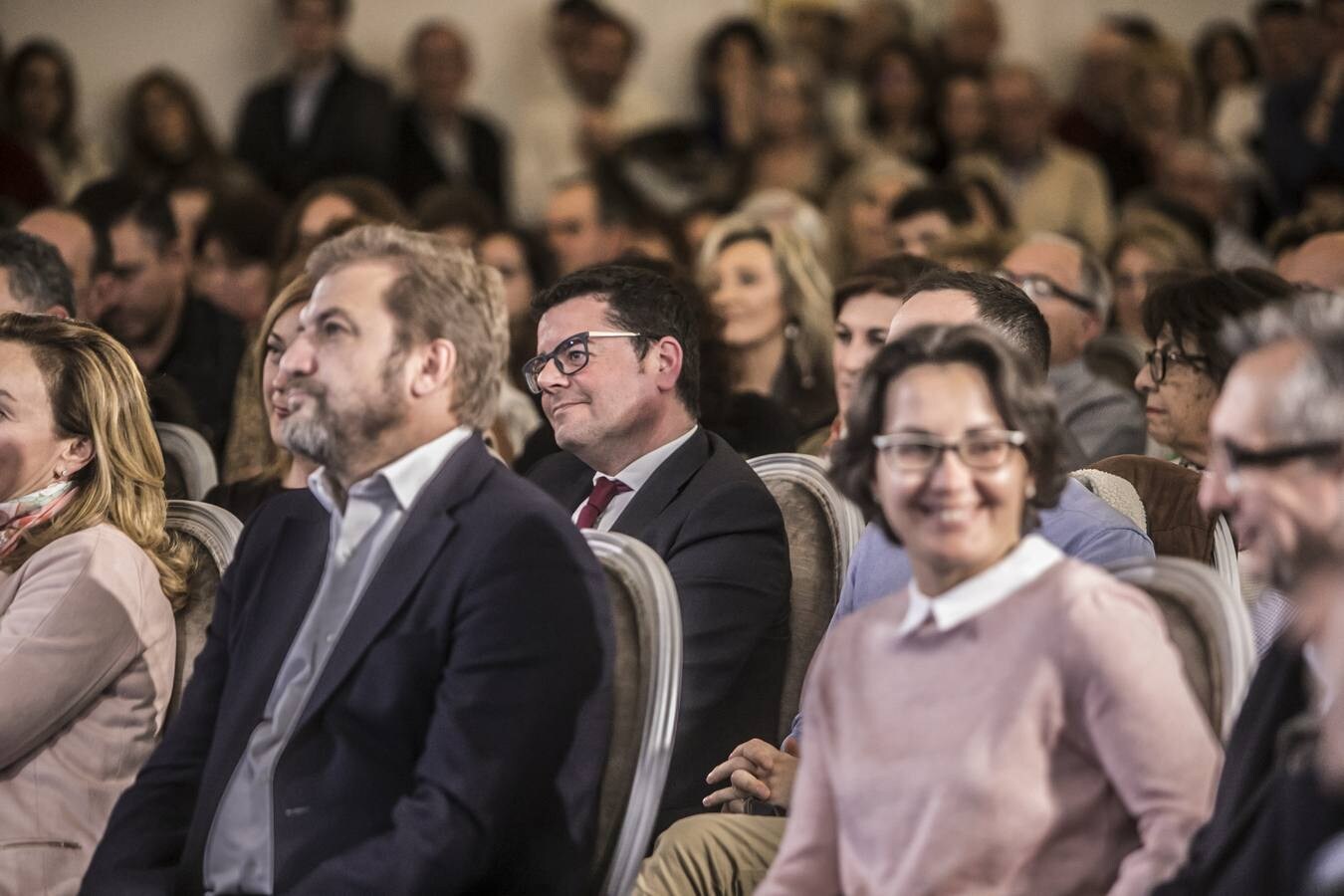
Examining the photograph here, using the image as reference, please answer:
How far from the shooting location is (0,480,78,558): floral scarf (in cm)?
297

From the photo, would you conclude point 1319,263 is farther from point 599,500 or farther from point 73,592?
point 73,592

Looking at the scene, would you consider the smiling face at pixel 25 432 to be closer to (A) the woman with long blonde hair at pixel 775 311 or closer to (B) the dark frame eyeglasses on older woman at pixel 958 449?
(B) the dark frame eyeglasses on older woman at pixel 958 449

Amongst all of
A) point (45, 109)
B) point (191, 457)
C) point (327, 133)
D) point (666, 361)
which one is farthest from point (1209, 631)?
point (45, 109)

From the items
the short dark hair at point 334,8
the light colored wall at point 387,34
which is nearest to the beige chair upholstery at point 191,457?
the short dark hair at point 334,8

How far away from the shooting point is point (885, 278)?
4023 mm

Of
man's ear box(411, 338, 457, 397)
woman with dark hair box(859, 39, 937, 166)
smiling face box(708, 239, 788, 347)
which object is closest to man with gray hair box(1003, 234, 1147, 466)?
smiling face box(708, 239, 788, 347)

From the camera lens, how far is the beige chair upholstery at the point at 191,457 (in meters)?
3.82

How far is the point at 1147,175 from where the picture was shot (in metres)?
8.35

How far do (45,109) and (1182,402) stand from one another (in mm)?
5538

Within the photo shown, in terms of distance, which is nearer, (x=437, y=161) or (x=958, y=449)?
(x=958, y=449)

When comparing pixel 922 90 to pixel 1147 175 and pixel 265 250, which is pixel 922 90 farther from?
pixel 265 250

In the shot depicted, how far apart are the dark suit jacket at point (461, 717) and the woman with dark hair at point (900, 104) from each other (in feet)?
19.4

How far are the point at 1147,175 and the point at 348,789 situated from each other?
6.70 meters

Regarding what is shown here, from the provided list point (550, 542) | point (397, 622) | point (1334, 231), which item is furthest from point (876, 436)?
point (1334, 231)
